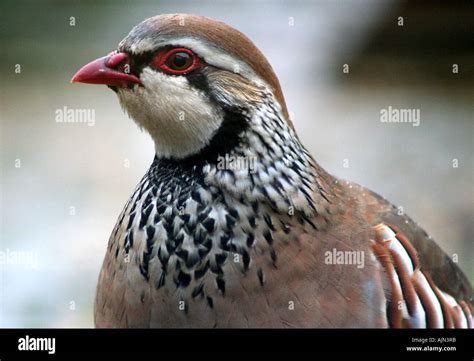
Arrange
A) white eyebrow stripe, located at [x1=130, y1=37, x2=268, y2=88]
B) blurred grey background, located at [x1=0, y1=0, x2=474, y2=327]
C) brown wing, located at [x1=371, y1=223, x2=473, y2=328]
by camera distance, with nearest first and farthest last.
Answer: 1. white eyebrow stripe, located at [x1=130, y1=37, x2=268, y2=88]
2. brown wing, located at [x1=371, y1=223, x2=473, y2=328]
3. blurred grey background, located at [x1=0, y1=0, x2=474, y2=327]

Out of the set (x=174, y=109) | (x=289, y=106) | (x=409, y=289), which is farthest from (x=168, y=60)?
(x=289, y=106)

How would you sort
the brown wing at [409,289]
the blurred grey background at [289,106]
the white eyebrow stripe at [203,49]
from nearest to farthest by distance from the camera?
the white eyebrow stripe at [203,49] → the brown wing at [409,289] → the blurred grey background at [289,106]

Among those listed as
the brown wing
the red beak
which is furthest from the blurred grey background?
the red beak

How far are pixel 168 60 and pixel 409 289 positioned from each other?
50.1 inches

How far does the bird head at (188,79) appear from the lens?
2.71 m

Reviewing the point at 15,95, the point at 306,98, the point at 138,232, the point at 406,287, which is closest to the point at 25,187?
the point at 15,95

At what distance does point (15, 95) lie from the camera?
6367mm

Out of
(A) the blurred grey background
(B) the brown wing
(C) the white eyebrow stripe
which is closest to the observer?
(C) the white eyebrow stripe

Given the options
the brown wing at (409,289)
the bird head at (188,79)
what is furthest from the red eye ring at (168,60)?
the brown wing at (409,289)

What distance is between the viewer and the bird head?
271 cm

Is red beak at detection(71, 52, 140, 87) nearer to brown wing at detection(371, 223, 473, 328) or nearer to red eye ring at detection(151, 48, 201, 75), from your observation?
red eye ring at detection(151, 48, 201, 75)

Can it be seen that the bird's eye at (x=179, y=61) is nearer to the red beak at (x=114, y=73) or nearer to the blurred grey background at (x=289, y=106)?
the red beak at (x=114, y=73)

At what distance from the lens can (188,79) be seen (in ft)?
8.93
